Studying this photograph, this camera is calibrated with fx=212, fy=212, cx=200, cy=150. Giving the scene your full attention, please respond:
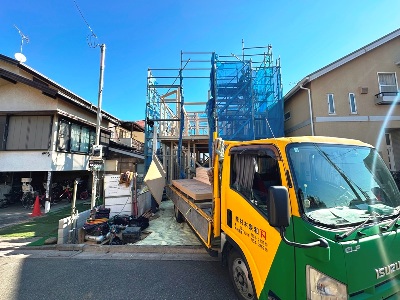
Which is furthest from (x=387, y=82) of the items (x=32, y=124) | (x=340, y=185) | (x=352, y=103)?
(x=32, y=124)

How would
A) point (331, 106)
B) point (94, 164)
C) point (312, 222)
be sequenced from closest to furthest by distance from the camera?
point (312, 222) → point (94, 164) → point (331, 106)

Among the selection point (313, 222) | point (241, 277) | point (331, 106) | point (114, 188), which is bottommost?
point (241, 277)

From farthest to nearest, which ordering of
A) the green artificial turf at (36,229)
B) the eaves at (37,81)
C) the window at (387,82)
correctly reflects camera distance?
the window at (387,82) < the eaves at (37,81) < the green artificial turf at (36,229)

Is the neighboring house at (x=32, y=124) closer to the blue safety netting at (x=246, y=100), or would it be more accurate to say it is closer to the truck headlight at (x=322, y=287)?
the blue safety netting at (x=246, y=100)

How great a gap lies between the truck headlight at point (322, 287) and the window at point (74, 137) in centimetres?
1170

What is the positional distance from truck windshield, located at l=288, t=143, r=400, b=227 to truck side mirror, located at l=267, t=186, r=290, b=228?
A: 0.32m

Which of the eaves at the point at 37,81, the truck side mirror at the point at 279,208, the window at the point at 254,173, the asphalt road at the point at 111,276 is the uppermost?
the eaves at the point at 37,81

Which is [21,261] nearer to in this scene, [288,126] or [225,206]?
[225,206]

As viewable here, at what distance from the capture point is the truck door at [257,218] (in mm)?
2199

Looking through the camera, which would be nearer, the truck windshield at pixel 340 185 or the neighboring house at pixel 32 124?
the truck windshield at pixel 340 185

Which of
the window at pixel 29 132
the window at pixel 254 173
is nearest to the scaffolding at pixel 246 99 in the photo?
the window at pixel 254 173

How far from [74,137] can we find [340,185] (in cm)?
1275

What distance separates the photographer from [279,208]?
1.95m

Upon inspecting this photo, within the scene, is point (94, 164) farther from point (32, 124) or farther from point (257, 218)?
point (257, 218)
